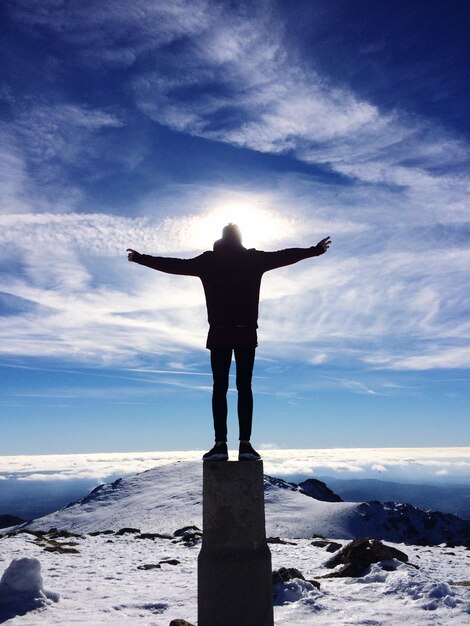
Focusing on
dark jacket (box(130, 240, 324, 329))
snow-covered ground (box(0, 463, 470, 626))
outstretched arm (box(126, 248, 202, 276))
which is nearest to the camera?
dark jacket (box(130, 240, 324, 329))

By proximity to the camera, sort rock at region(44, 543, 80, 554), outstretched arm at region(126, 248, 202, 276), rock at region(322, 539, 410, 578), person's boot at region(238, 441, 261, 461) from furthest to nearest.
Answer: rock at region(44, 543, 80, 554) < rock at region(322, 539, 410, 578) < outstretched arm at region(126, 248, 202, 276) < person's boot at region(238, 441, 261, 461)

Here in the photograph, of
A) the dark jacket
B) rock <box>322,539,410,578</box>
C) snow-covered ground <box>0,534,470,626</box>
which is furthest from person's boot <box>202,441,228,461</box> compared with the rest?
rock <box>322,539,410,578</box>

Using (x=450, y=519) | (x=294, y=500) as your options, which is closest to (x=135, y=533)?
(x=294, y=500)

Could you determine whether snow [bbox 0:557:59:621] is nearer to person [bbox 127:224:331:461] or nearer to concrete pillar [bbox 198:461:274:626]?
concrete pillar [bbox 198:461:274:626]

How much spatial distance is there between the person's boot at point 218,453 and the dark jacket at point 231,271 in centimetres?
162

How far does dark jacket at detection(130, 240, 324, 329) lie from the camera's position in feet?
24.2

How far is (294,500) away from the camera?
6112 cm

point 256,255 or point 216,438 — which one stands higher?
point 256,255

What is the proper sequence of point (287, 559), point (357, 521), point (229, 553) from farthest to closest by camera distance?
point (357, 521) < point (287, 559) < point (229, 553)

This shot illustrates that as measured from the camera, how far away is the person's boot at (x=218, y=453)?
701cm

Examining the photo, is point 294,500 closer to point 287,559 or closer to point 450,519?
point 287,559

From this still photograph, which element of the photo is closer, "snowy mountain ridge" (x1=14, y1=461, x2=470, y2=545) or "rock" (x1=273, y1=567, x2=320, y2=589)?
"rock" (x1=273, y1=567, x2=320, y2=589)

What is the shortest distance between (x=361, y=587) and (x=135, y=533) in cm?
1969

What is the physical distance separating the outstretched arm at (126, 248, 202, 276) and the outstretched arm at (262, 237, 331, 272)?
989mm
